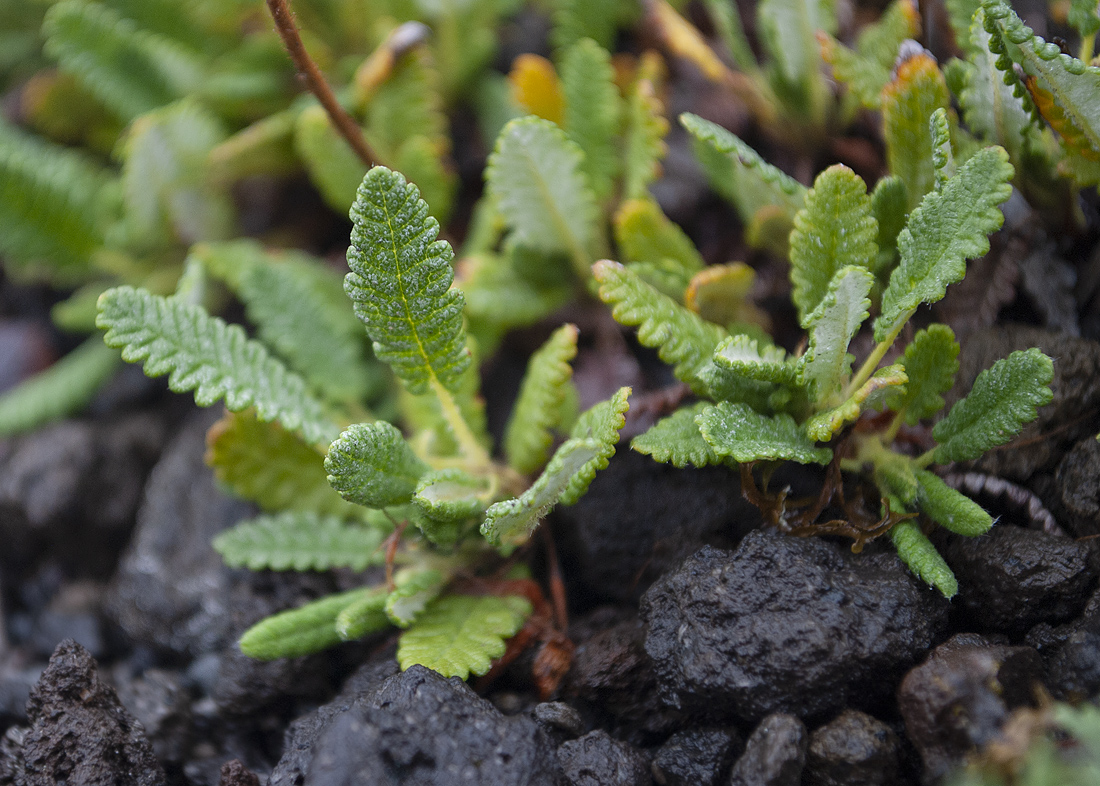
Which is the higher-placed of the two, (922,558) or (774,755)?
(922,558)

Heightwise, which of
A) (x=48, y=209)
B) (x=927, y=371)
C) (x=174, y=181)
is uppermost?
(x=927, y=371)

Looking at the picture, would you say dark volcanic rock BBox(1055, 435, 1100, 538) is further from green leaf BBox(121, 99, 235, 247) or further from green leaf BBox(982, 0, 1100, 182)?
green leaf BBox(121, 99, 235, 247)

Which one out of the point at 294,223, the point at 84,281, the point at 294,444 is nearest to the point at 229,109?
the point at 294,223

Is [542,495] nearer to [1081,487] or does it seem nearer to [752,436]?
[752,436]

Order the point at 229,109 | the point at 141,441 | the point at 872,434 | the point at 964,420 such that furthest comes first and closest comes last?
the point at 229,109 < the point at 141,441 < the point at 872,434 < the point at 964,420

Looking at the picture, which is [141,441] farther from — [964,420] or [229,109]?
[964,420]

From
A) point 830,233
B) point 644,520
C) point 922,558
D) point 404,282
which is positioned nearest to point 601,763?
point 644,520
